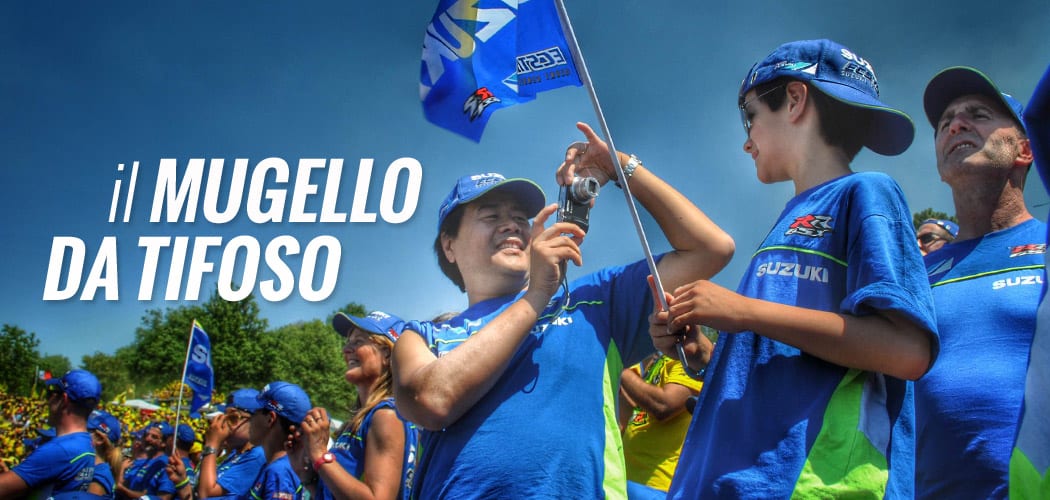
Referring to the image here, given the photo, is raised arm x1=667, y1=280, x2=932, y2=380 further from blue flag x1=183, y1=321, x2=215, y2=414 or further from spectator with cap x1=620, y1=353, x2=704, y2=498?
blue flag x1=183, y1=321, x2=215, y2=414

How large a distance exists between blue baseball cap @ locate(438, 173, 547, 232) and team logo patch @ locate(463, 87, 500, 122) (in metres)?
0.33

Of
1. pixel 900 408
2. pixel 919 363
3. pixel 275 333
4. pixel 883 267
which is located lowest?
pixel 275 333

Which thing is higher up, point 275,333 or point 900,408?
point 900,408

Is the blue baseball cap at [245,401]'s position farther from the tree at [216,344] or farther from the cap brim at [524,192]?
the tree at [216,344]

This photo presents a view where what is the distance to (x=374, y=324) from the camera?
17.3 feet

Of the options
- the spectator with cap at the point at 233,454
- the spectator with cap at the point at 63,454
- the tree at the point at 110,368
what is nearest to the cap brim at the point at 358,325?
the spectator with cap at the point at 233,454

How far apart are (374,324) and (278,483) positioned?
1547 mm

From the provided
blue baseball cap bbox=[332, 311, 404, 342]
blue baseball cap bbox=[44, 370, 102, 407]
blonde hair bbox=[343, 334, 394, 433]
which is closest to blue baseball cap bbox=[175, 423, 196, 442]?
blue baseball cap bbox=[44, 370, 102, 407]

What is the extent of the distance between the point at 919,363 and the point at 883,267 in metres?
0.22

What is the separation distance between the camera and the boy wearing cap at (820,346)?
168 centimetres

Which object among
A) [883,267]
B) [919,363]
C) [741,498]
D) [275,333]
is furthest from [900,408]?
[275,333]

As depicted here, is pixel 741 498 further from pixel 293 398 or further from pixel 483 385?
pixel 293 398

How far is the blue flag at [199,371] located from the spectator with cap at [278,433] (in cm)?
638

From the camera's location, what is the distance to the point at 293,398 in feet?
19.2
